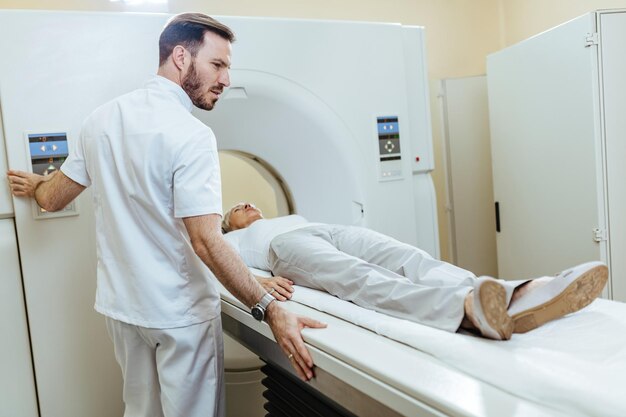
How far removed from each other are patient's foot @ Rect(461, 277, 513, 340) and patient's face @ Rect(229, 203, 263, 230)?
5.00 ft

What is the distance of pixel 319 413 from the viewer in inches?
59.5

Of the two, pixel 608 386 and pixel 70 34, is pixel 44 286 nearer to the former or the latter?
pixel 70 34

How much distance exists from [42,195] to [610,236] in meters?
2.14

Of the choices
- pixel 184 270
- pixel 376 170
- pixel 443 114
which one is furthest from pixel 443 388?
pixel 443 114

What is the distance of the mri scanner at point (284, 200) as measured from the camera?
102 centimetres

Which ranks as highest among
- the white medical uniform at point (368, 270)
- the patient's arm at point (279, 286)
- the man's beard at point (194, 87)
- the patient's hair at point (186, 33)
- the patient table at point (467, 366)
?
the patient's hair at point (186, 33)

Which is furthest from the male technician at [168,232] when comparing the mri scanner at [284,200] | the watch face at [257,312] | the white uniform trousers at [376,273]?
the white uniform trousers at [376,273]

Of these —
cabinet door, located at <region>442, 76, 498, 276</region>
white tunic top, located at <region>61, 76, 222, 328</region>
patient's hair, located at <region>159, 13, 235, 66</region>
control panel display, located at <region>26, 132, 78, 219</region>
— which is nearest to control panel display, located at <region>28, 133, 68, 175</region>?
control panel display, located at <region>26, 132, 78, 219</region>

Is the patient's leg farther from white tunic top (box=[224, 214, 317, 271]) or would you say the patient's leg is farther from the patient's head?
the patient's head

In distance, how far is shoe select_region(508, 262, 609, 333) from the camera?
1112 mm

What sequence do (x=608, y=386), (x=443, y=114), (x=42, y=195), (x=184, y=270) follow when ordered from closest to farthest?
(x=608, y=386) → (x=184, y=270) → (x=42, y=195) → (x=443, y=114)

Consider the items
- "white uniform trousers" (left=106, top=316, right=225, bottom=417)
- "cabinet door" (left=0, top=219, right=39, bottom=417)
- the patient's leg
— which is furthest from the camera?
"cabinet door" (left=0, top=219, right=39, bottom=417)

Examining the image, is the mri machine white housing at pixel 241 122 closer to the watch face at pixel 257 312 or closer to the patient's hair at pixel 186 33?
the patient's hair at pixel 186 33

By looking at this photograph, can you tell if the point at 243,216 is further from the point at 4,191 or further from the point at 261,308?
the point at 261,308
